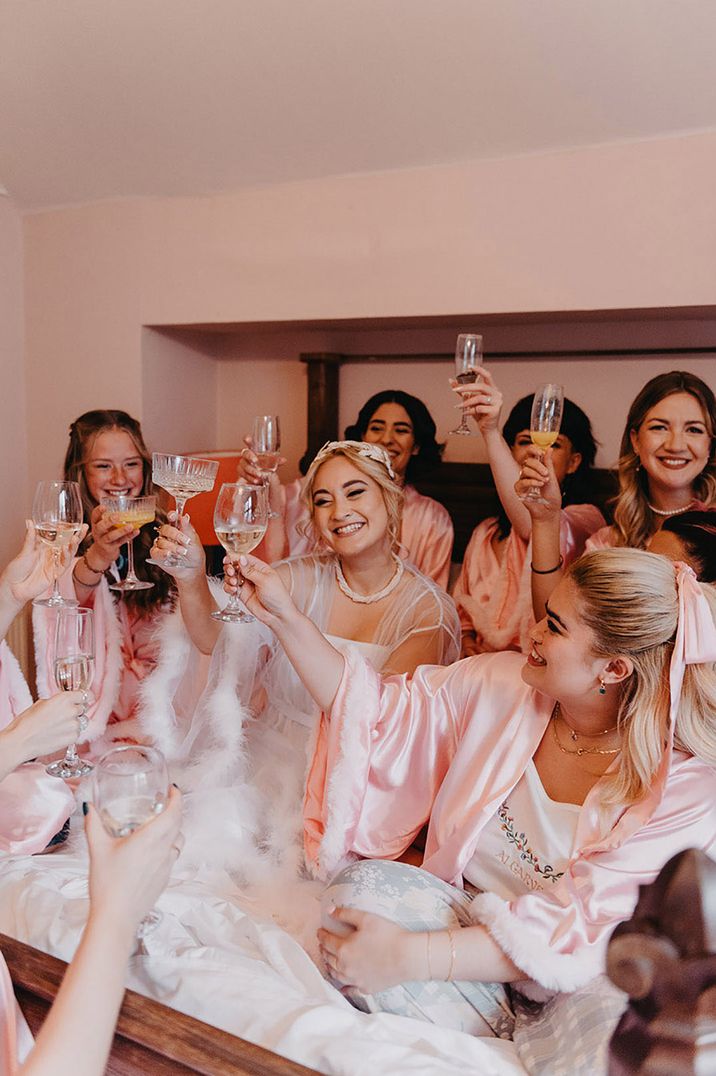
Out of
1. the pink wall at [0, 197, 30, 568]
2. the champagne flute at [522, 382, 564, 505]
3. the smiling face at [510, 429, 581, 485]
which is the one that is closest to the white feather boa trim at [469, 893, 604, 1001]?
the champagne flute at [522, 382, 564, 505]

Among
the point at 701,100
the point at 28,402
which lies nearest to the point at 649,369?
the point at 701,100

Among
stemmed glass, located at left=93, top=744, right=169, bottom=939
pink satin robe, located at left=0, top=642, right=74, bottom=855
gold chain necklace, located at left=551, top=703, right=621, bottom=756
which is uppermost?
stemmed glass, located at left=93, top=744, right=169, bottom=939

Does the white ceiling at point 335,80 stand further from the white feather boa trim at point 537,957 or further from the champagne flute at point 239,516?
the white feather boa trim at point 537,957

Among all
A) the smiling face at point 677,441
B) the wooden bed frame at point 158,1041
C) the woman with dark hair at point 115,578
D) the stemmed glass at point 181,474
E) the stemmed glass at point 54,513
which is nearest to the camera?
the wooden bed frame at point 158,1041

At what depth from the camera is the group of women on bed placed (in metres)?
1.42

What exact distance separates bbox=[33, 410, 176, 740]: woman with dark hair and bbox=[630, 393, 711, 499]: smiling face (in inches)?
58.1

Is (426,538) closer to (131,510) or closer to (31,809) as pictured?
(131,510)

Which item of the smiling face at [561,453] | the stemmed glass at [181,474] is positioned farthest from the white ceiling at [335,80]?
the stemmed glass at [181,474]

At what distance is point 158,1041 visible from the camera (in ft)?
→ 3.40

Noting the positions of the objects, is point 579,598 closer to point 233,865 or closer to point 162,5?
point 233,865

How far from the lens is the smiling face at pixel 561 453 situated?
283 centimetres

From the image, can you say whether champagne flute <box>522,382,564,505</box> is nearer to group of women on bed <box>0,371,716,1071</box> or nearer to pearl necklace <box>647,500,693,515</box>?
group of women on bed <box>0,371,716,1071</box>

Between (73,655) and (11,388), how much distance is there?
270 centimetres

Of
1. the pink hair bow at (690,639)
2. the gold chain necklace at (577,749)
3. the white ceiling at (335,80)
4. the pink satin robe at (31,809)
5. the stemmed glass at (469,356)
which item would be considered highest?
the white ceiling at (335,80)
